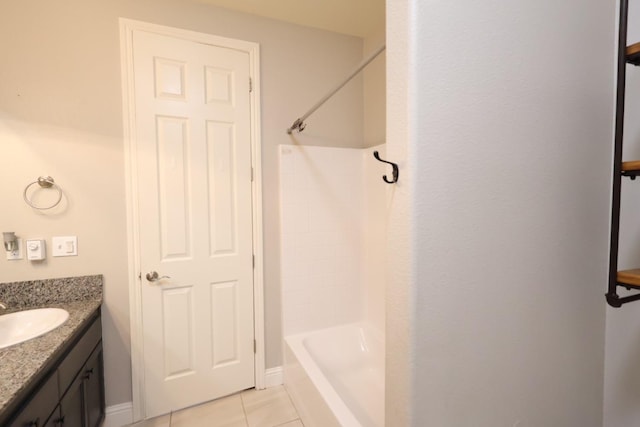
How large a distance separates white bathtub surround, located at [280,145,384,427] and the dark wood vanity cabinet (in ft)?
3.70

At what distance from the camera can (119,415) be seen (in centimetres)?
174

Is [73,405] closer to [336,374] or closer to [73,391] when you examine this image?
[73,391]

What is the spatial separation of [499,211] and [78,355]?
74.3 inches

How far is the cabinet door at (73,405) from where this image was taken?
118 centimetres

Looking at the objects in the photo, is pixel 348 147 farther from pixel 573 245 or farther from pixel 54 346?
pixel 54 346

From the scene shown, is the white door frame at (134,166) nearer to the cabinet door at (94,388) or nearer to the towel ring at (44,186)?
the cabinet door at (94,388)

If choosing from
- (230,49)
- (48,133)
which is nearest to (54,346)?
(48,133)

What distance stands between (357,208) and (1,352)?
6.78ft

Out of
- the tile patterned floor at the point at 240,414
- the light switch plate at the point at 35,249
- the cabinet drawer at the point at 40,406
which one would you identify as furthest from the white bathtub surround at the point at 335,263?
the light switch plate at the point at 35,249

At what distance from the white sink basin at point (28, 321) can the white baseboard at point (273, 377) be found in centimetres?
132

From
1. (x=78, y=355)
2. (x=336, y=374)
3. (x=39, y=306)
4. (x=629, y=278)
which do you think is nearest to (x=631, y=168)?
(x=629, y=278)

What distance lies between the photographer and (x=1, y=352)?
106cm

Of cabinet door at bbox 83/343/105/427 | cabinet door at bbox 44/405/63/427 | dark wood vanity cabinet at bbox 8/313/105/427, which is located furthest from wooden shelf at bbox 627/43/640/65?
cabinet door at bbox 83/343/105/427

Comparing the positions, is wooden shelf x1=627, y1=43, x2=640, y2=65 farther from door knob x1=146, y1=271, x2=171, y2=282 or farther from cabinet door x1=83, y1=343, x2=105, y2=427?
cabinet door x1=83, y1=343, x2=105, y2=427
